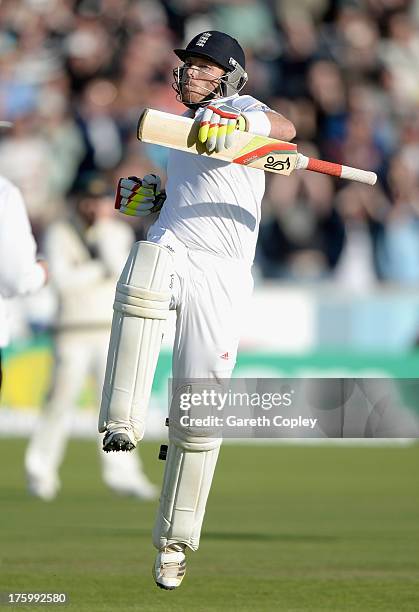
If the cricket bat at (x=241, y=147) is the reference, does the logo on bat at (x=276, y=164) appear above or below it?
below

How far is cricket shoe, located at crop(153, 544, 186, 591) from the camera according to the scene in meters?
5.48

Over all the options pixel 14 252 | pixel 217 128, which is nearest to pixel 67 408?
pixel 14 252

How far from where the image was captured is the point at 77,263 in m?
11.3

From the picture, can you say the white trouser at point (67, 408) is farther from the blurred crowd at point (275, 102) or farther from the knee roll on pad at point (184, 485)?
the knee roll on pad at point (184, 485)

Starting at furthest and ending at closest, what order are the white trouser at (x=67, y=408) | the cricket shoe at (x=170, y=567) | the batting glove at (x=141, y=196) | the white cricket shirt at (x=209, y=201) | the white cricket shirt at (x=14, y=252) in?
the white trouser at (x=67, y=408)
the white cricket shirt at (x=14, y=252)
the batting glove at (x=141, y=196)
the white cricket shirt at (x=209, y=201)
the cricket shoe at (x=170, y=567)

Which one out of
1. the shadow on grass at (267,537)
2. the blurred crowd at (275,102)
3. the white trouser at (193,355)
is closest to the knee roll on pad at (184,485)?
the white trouser at (193,355)

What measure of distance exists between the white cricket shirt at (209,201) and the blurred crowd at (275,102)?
8.78m

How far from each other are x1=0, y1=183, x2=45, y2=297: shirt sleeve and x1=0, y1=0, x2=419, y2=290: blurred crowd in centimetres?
799

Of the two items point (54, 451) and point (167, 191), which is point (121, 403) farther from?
point (54, 451)

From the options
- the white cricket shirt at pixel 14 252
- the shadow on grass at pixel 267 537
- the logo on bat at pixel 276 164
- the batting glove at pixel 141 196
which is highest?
the logo on bat at pixel 276 164

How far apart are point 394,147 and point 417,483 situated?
6376 millimetres

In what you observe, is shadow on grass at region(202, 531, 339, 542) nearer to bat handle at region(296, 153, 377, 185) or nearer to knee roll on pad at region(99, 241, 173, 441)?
knee roll on pad at region(99, 241, 173, 441)

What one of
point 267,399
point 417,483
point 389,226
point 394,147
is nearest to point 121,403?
point 267,399

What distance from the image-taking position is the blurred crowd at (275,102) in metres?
15.7
